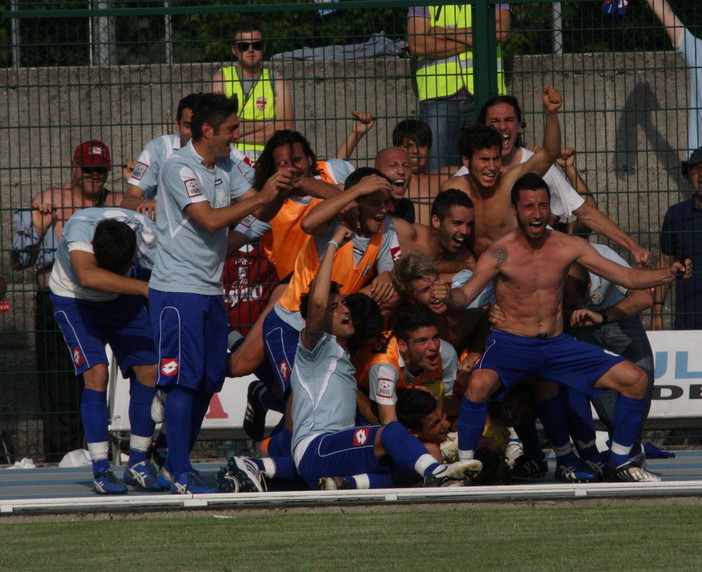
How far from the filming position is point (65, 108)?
9.66m

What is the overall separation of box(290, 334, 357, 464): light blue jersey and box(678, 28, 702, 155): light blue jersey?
328cm

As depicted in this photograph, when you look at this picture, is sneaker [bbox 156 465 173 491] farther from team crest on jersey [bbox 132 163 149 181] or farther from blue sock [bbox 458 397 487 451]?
team crest on jersey [bbox 132 163 149 181]

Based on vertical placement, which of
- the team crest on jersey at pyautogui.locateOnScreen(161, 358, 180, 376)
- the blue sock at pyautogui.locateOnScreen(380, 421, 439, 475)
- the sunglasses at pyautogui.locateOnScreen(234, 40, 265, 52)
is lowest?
the blue sock at pyautogui.locateOnScreen(380, 421, 439, 475)

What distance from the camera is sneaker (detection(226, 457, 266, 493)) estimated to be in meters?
6.93

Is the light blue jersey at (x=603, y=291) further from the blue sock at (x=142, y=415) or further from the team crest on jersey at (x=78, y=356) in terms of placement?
the team crest on jersey at (x=78, y=356)

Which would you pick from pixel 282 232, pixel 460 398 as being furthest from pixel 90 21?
pixel 460 398

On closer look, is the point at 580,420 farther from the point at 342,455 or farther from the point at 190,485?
the point at 190,485

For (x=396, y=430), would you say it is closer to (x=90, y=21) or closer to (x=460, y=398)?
(x=460, y=398)

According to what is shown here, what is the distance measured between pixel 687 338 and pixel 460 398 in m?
2.00

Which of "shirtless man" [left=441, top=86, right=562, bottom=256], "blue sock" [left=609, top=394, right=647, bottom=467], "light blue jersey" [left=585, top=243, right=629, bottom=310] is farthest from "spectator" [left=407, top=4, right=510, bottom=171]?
"blue sock" [left=609, top=394, right=647, bottom=467]

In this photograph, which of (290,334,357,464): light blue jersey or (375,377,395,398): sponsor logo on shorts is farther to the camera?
(375,377,395,398): sponsor logo on shorts

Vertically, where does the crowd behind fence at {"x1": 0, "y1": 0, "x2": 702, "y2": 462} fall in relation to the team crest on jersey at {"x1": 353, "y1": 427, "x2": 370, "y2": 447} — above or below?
above

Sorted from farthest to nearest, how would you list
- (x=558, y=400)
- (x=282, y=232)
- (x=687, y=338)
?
1. (x=687, y=338)
2. (x=282, y=232)
3. (x=558, y=400)

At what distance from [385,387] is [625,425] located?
52.3 inches
